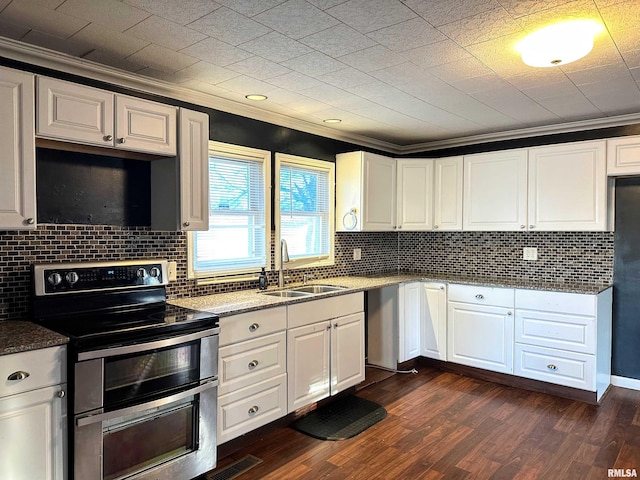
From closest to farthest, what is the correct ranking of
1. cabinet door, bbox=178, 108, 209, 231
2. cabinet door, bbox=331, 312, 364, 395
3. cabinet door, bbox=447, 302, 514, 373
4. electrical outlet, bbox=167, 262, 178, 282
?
cabinet door, bbox=178, 108, 209, 231 → electrical outlet, bbox=167, 262, 178, 282 → cabinet door, bbox=331, 312, 364, 395 → cabinet door, bbox=447, 302, 514, 373

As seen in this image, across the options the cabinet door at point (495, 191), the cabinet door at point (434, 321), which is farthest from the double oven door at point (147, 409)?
the cabinet door at point (495, 191)

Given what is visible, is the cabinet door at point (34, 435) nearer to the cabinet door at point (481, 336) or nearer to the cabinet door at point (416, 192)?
the cabinet door at point (481, 336)

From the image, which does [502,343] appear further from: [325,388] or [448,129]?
[448,129]

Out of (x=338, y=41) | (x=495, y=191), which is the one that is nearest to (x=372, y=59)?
(x=338, y=41)

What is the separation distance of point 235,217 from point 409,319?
1.91m

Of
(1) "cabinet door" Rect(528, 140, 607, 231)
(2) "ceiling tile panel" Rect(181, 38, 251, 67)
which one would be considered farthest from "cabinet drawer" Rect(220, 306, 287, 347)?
(1) "cabinet door" Rect(528, 140, 607, 231)

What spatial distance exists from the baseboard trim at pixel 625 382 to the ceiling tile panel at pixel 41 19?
14.7ft

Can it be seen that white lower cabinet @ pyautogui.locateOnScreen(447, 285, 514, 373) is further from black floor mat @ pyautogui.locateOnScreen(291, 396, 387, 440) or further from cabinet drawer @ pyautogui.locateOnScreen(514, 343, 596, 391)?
black floor mat @ pyautogui.locateOnScreen(291, 396, 387, 440)

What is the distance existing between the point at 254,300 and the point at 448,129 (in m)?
2.42

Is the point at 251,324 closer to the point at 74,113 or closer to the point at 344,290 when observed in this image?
the point at 344,290

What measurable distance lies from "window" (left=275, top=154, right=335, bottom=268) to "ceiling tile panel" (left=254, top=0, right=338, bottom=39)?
1625 mm

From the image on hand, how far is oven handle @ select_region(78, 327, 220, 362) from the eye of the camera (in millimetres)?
1893

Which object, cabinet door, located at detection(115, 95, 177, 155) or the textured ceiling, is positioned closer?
the textured ceiling

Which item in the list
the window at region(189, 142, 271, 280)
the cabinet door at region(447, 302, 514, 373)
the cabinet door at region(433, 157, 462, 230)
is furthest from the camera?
the cabinet door at region(433, 157, 462, 230)
